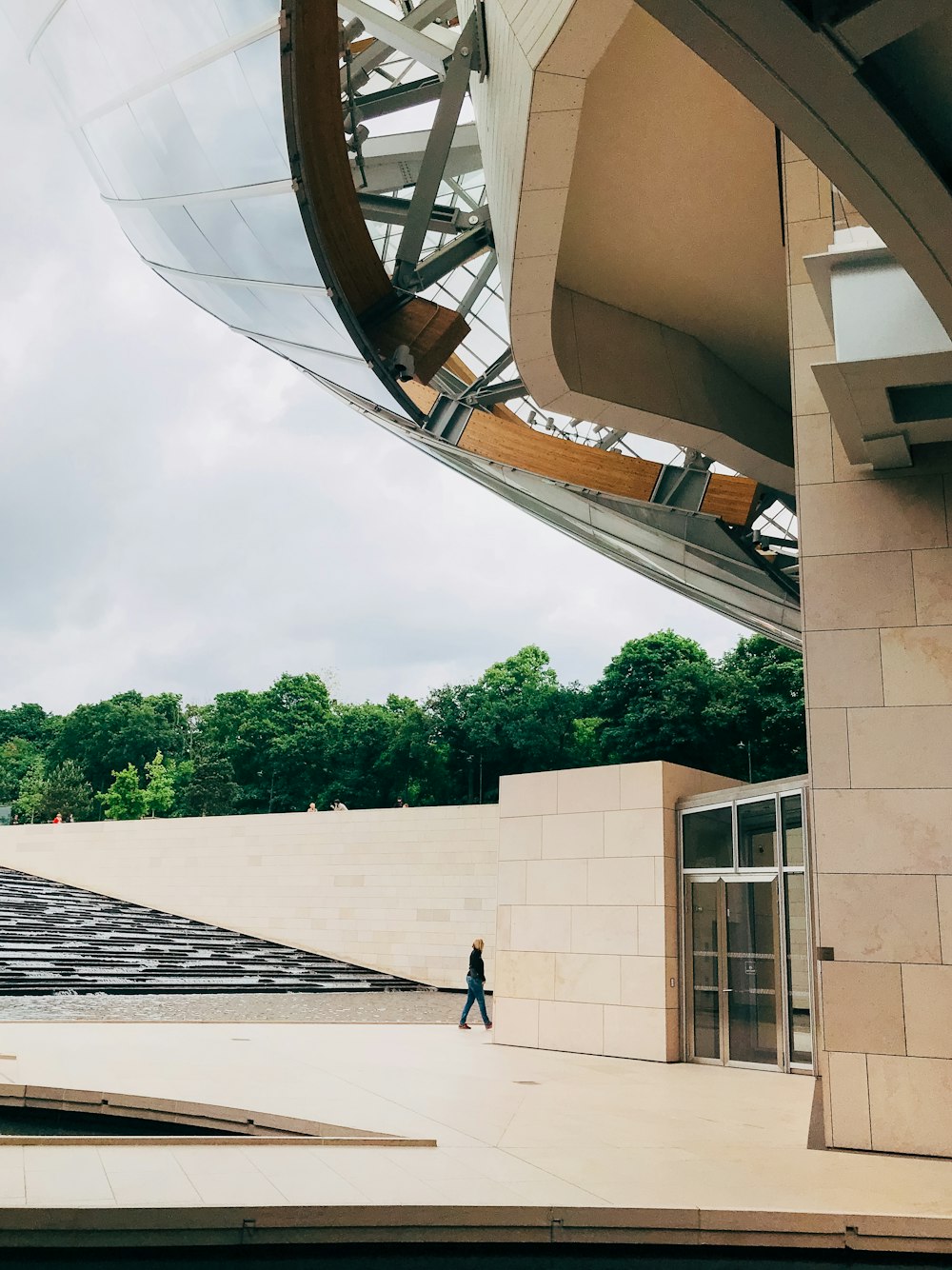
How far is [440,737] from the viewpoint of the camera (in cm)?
5594

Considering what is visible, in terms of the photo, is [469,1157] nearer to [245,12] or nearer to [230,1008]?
[245,12]

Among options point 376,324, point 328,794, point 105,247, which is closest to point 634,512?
point 376,324

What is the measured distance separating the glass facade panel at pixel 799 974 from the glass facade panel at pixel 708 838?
117cm

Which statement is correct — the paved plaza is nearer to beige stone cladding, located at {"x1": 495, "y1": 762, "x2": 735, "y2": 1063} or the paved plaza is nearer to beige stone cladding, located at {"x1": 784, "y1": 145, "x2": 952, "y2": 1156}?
beige stone cladding, located at {"x1": 784, "y1": 145, "x2": 952, "y2": 1156}

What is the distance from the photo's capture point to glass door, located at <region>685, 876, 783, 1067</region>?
1309cm

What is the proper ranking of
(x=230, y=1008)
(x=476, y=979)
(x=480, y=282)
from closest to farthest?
1. (x=476, y=979)
2. (x=230, y=1008)
3. (x=480, y=282)

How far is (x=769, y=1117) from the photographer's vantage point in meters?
9.40

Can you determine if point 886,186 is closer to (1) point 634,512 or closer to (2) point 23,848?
(1) point 634,512

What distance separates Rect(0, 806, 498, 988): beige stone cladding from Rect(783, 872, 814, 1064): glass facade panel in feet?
41.5

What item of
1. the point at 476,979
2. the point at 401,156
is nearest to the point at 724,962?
the point at 476,979

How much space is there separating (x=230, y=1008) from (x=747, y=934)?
29.9ft

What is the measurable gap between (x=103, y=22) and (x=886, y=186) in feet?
27.9

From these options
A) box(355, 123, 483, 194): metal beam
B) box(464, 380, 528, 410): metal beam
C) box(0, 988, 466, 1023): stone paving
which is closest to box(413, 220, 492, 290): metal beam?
box(355, 123, 483, 194): metal beam

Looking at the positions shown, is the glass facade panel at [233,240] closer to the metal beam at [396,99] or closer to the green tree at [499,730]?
the metal beam at [396,99]
